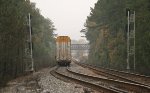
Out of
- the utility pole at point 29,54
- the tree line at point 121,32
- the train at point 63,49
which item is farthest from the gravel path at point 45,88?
the train at point 63,49

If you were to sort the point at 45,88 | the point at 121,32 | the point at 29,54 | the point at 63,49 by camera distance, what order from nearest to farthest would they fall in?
the point at 45,88, the point at 29,54, the point at 63,49, the point at 121,32

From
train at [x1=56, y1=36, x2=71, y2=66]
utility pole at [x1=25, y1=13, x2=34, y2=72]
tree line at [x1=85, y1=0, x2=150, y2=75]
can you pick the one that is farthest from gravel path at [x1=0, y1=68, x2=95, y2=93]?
train at [x1=56, y1=36, x2=71, y2=66]

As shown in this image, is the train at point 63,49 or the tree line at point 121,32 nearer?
the tree line at point 121,32

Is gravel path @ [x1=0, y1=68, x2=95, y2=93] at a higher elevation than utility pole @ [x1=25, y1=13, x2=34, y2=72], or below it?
below

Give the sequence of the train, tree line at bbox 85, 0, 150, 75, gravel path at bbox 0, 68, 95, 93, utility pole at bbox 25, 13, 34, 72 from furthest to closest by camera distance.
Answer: the train, utility pole at bbox 25, 13, 34, 72, tree line at bbox 85, 0, 150, 75, gravel path at bbox 0, 68, 95, 93

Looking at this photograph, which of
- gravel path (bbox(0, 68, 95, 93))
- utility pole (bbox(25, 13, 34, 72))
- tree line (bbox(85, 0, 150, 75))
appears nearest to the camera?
gravel path (bbox(0, 68, 95, 93))

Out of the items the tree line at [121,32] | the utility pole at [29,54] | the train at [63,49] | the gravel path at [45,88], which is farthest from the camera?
the train at [63,49]

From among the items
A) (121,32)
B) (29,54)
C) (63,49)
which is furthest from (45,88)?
(121,32)

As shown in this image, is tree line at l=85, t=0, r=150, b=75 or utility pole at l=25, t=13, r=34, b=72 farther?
utility pole at l=25, t=13, r=34, b=72

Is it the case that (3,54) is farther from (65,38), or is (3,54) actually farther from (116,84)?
(65,38)

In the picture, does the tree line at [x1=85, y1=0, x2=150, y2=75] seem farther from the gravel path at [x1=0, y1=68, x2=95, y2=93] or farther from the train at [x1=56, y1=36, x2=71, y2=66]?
the gravel path at [x1=0, y1=68, x2=95, y2=93]

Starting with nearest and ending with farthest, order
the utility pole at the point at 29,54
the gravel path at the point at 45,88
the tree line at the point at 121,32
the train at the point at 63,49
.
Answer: the gravel path at the point at 45,88, the tree line at the point at 121,32, the utility pole at the point at 29,54, the train at the point at 63,49

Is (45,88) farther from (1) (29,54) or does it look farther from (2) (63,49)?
(2) (63,49)

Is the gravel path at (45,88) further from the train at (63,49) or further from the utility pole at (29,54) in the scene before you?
the train at (63,49)
